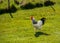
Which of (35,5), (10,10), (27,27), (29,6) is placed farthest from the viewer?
(35,5)

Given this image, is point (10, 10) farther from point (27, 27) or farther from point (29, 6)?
point (27, 27)

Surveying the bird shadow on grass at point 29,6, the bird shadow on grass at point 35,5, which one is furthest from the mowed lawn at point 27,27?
the bird shadow on grass at point 29,6

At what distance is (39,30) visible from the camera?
28078 millimetres

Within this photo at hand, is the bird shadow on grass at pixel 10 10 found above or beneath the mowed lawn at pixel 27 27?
beneath

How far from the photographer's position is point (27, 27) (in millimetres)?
30609

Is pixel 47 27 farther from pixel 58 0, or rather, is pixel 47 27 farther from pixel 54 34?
pixel 58 0

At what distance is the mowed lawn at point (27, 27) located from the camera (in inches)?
976

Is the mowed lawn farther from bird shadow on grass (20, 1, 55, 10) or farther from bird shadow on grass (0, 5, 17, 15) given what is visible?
bird shadow on grass (20, 1, 55, 10)

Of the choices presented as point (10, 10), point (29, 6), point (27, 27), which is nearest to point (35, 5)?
point (29, 6)

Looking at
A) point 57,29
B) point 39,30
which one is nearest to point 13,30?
point 39,30

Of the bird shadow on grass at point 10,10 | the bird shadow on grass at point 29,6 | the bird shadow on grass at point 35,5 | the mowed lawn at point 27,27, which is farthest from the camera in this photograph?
the bird shadow on grass at point 35,5

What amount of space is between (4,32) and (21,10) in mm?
13658

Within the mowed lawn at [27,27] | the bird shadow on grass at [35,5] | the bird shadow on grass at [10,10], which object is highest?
the mowed lawn at [27,27]

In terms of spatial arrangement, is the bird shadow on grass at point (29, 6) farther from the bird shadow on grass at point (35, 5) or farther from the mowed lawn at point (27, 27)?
the mowed lawn at point (27, 27)
